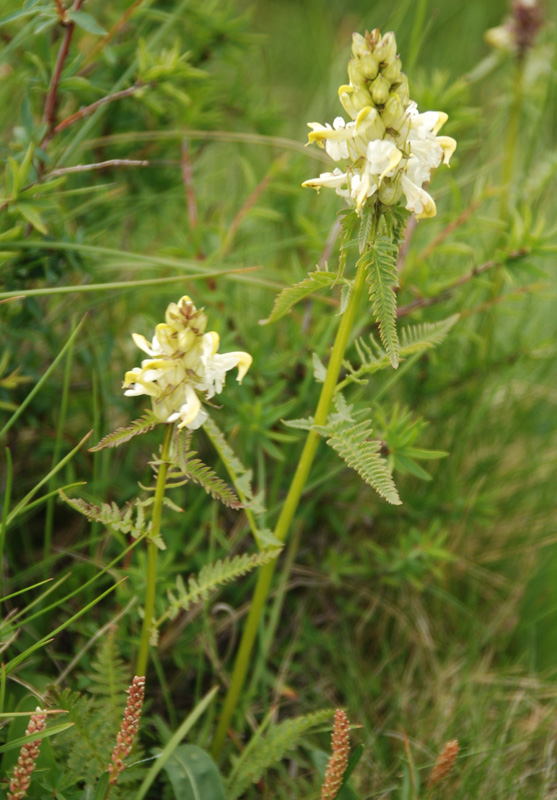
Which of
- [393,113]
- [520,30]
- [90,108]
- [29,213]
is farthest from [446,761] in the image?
[520,30]

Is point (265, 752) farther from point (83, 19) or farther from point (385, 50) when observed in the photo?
point (83, 19)

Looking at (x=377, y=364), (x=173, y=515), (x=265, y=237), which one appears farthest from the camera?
(x=265, y=237)

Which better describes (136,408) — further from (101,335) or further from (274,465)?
(274,465)

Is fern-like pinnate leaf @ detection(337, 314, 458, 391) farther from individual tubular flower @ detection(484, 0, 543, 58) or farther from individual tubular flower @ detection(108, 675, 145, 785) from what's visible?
individual tubular flower @ detection(484, 0, 543, 58)

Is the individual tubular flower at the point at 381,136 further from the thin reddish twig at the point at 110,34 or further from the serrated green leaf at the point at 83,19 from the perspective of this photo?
the thin reddish twig at the point at 110,34

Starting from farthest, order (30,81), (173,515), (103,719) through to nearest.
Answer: (173,515)
(30,81)
(103,719)

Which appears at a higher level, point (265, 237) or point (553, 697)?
point (265, 237)

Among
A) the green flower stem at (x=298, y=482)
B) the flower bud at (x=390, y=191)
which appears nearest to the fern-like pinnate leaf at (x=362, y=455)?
the green flower stem at (x=298, y=482)

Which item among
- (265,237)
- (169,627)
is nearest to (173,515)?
(169,627)
